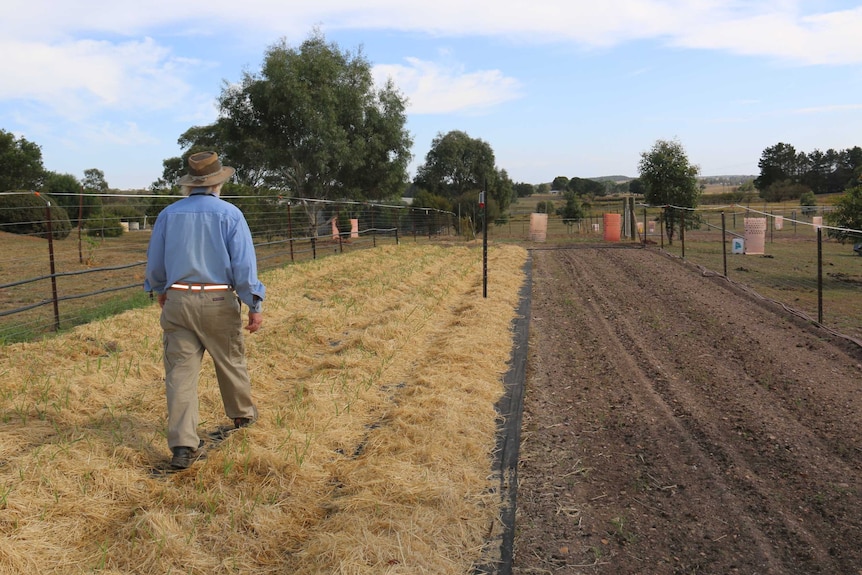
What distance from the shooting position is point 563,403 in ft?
17.5

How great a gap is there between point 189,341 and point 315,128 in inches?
1000

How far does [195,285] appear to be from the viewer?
375cm

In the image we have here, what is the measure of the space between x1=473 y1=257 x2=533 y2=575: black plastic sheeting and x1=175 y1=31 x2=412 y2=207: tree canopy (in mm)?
22424

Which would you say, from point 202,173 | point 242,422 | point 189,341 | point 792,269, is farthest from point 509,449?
point 792,269

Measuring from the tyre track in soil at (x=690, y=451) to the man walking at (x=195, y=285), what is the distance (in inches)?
76.3

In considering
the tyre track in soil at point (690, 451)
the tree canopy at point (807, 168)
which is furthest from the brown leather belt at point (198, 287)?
the tree canopy at point (807, 168)

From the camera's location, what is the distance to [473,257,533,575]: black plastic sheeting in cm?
294

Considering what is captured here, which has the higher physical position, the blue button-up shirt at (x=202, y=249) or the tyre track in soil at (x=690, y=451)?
the blue button-up shirt at (x=202, y=249)

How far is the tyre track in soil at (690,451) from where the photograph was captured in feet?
10.1

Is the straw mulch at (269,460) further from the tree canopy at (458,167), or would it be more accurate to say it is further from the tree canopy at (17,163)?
the tree canopy at (458,167)

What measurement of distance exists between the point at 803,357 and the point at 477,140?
192ft

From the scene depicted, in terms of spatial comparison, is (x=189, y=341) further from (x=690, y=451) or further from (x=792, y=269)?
(x=792, y=269)

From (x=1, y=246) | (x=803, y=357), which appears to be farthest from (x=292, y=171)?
(x=803, y=357)

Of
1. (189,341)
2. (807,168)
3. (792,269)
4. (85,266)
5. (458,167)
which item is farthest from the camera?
(807,168)
